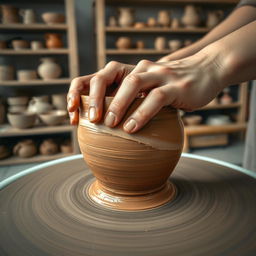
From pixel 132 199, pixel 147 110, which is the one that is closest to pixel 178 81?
pixel 147 110

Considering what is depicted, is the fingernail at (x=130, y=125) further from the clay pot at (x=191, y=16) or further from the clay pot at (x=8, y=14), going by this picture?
the clay pot at (x=191, y=16)

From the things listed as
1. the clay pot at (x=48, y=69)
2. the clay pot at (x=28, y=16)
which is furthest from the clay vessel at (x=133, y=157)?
the clay pot at (x=28, y=16)

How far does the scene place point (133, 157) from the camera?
23.1 inches

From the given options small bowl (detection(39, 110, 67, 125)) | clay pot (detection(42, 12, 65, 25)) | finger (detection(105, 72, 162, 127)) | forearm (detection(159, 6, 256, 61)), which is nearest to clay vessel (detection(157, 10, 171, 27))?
clay pot (detection(42, 12, 65, 25))

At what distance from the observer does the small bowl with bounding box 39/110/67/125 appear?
242 cm

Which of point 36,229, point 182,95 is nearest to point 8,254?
point 36,229

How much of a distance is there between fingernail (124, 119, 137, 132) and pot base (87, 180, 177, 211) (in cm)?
20

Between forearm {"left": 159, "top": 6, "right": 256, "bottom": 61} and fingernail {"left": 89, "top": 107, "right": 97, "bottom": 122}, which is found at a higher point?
forearm {"left": 159, "top": 6, "right": 256, "bottom": 61}

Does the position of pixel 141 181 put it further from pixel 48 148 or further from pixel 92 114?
pixel 48 148

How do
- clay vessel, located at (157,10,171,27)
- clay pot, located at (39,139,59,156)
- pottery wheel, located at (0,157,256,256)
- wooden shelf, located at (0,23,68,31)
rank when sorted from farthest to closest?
1. clay vessel, located at (157,10,171,27)
2. clay pot, located at (39,139,59,156)
3. wooden shelf, located at (0,23,68,31)
4. pottery wheel, located at (0,157,256,256)

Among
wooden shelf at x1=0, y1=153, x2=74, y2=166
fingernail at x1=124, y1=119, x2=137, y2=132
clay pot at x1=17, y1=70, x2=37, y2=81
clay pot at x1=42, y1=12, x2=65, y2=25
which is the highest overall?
clay pot at x1=42, y1=12, x2=65, y2=25

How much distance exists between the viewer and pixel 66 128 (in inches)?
98.2

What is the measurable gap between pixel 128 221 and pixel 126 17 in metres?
2.37

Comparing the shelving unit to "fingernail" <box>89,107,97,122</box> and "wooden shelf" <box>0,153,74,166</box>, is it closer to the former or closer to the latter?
"wooden shelf" <box>0,153,74,166</box>
